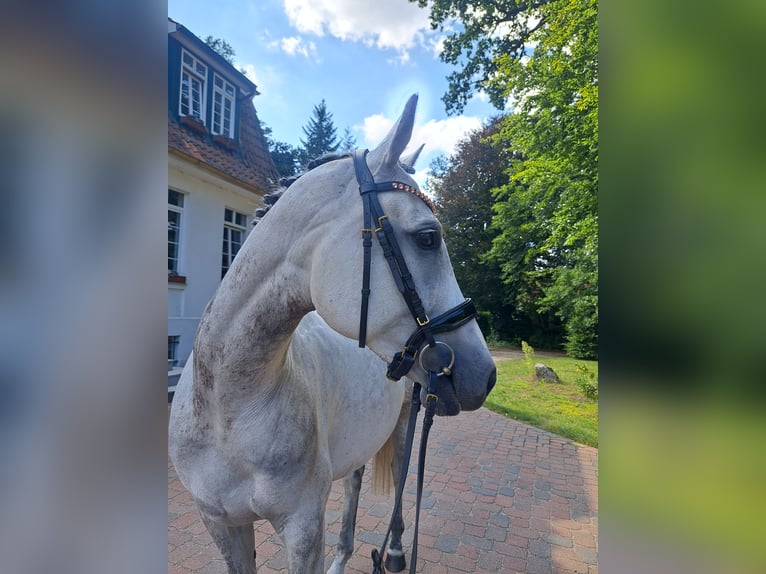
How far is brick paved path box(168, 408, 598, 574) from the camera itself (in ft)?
9.71

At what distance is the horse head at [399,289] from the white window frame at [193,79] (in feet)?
25.9

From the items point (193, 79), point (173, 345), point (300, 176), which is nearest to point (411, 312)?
point (300, 176)

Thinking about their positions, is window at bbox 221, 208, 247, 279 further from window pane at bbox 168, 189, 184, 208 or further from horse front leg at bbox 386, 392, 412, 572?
horse front leg at bbox 386, 392, 412, 572

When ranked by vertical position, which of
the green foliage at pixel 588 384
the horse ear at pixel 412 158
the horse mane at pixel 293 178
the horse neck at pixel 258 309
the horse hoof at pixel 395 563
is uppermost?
the horse ear at pixel 412 158

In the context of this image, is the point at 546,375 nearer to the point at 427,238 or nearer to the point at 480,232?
the point at 427,238

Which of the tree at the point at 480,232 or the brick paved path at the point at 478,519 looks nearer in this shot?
the brick paved path at the point at 478,519

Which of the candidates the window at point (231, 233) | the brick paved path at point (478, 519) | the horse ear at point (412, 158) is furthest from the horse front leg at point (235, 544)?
the window at point (231, 233)

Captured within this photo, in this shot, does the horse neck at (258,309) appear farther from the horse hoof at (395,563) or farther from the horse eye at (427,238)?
the horse hoof at (395,563)

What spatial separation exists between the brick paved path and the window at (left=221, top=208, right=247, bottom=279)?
5.58m

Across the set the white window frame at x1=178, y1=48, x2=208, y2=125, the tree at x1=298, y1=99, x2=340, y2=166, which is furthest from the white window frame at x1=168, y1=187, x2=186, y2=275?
the tree at x1=298, y1=99, x2=340, y2=166

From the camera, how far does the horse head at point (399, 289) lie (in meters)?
1.19

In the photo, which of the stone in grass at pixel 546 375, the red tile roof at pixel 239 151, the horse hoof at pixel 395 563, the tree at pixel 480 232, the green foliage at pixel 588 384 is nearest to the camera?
the horse hoof at pixel 395 563
